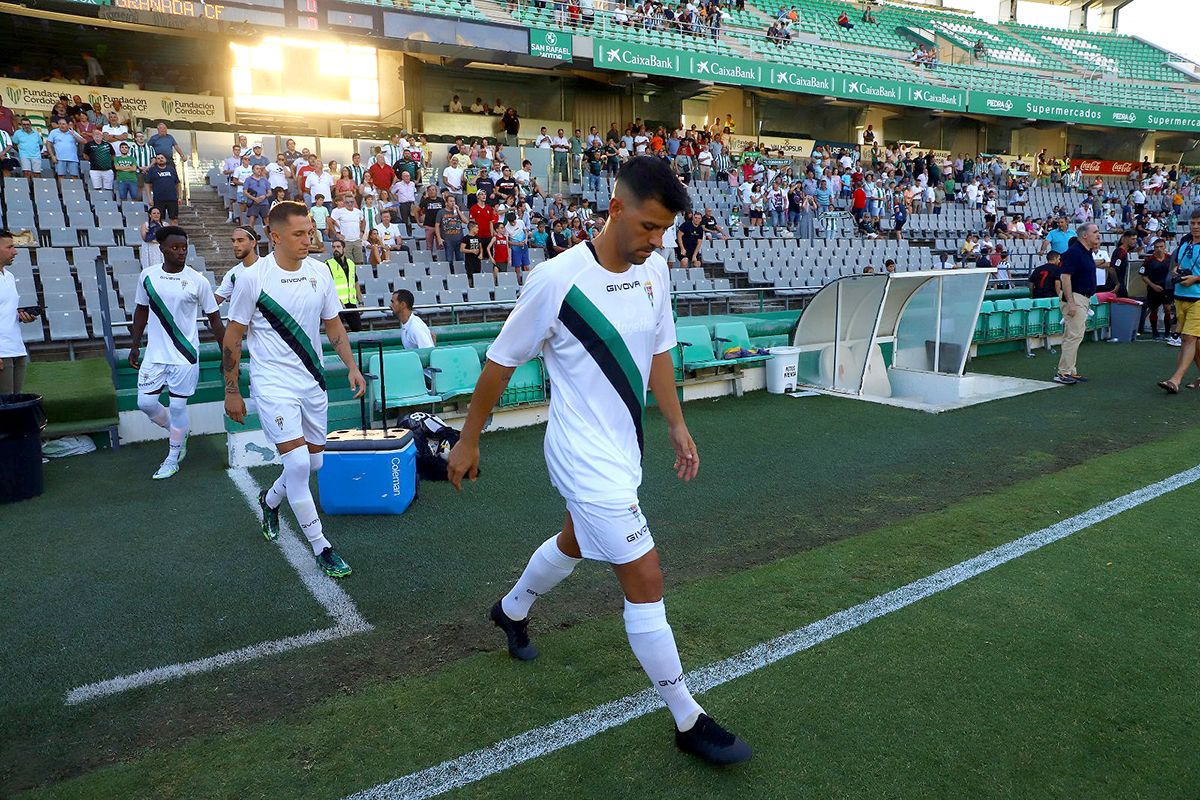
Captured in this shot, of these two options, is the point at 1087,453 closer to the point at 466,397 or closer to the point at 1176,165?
the point at 466,397

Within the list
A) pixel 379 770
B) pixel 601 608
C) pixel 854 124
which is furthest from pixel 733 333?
pixel 854 124

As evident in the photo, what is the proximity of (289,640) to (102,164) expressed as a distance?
13.7m

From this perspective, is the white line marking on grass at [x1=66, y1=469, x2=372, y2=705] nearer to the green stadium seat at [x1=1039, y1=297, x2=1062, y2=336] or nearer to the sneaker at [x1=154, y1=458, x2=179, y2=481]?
the sneaker at [x1=154, y1=458, x2=179, y2=481]

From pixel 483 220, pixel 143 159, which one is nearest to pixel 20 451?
pixel 483 220

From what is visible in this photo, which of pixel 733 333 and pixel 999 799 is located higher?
pixel 733 333

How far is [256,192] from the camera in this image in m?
14.6

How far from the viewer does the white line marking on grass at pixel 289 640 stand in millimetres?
3572

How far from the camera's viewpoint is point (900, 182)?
26.2 m

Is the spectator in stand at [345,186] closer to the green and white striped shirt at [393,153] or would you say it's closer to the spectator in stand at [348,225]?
the spectator in stand at [348,225]

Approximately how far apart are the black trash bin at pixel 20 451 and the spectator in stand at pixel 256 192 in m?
8.95

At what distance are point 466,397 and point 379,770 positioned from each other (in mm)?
5690

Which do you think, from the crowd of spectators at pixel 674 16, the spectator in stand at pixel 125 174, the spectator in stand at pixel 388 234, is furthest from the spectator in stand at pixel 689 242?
the crowd of spectators at pixel 674 16

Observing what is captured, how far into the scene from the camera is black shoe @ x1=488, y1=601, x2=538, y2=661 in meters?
3.72

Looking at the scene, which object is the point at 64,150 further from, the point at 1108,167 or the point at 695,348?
the point at 1108,167
